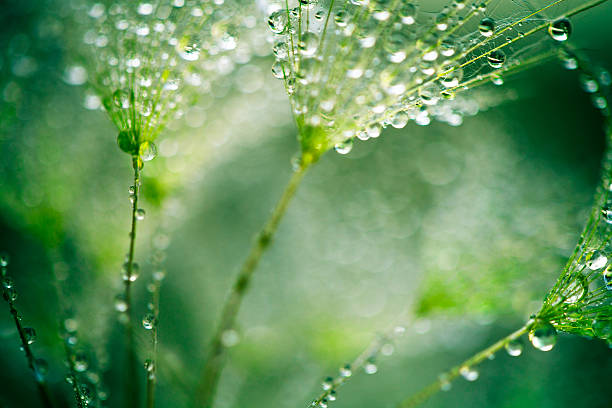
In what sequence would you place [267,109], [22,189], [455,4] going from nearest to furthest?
[455,4] → [22,189] → [267,109]

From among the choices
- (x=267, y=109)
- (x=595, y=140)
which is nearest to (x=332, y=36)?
(x=267, y=109)

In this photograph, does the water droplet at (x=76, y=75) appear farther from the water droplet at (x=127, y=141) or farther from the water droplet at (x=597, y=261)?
the water droplet at (x=597, y=261)

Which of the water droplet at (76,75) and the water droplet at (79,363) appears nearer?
the water droplet at (79,363)

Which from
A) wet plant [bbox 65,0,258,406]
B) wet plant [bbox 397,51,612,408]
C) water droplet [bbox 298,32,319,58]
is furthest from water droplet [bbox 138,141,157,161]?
wet plant [bbox 397,51,612,408]

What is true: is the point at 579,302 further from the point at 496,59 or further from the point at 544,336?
the point at 496,59

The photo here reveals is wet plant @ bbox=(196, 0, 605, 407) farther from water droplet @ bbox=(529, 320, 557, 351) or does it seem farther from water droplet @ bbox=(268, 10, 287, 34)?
water droplet @ bbox=(529, 320, 557, 351)

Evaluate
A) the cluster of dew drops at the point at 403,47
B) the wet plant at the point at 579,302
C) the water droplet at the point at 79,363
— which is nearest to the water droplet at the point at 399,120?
the cluster of dew drops at the point at 403,47

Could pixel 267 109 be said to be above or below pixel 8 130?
below

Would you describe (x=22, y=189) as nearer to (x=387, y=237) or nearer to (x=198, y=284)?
(x=198, y=284)
